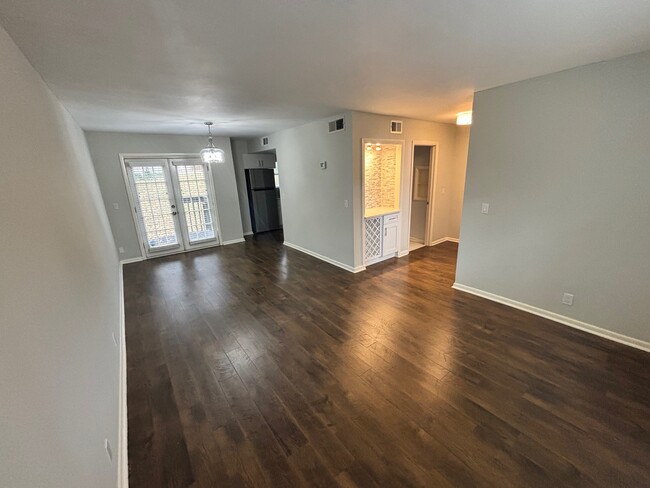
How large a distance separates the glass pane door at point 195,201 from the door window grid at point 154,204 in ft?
0.87

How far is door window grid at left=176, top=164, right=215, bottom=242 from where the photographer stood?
19.5 ft

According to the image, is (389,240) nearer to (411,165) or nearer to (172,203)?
(411,165)

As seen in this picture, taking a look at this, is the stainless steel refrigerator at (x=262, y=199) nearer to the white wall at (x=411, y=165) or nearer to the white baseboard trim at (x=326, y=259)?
the white baseboard trim at (x=326, y=259)

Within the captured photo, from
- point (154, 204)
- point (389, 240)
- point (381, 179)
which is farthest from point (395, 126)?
point (154, 204)

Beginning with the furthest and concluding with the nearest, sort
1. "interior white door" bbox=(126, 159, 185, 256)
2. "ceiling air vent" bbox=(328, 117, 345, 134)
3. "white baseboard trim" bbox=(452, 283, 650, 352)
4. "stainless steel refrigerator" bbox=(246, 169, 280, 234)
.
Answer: "stainless steel refrigerator" bbox=(246, 169, 280, 234) < "interior white door" bbox=(126, 159, 185, 256) < "ceiling air vent" bbox=(328, 117, 345, 134) < "white baseboard trim" bbox=(452, 283, 650, 352)

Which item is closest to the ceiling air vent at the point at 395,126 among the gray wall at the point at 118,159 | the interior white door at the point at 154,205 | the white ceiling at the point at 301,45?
the white ceiling at the point at 301,45

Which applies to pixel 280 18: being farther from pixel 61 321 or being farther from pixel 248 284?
pixel 248 284

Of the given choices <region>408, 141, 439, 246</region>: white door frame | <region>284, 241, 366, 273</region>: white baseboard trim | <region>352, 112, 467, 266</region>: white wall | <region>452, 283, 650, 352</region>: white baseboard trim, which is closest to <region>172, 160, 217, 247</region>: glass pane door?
<region>284, 241, 366, 273</region>: white baseboard trim

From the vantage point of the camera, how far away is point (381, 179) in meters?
5.22

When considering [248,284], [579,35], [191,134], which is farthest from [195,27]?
[191,134]

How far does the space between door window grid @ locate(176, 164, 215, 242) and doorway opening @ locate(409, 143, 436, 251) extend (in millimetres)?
4720

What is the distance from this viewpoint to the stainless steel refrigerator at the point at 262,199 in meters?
7.46

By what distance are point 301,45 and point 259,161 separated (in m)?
6.03

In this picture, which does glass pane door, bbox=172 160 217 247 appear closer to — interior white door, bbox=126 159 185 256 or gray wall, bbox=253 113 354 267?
interior white door, bbox=126 159 185 256
